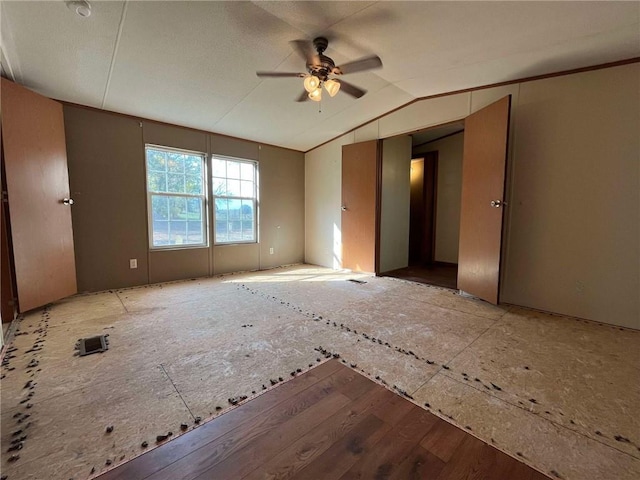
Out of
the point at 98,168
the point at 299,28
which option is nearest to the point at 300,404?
the point at 299,28

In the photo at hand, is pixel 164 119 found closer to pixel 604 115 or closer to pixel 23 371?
pixel 23 371

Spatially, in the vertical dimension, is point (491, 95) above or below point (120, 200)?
above

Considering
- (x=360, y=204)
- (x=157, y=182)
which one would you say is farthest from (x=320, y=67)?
(x=157, y=182)

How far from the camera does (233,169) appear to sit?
15.4 feet

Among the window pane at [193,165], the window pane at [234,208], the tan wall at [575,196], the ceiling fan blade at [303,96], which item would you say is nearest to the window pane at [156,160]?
the window pane at [193,165]

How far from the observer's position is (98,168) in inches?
136

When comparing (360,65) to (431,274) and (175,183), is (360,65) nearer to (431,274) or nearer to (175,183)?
(175,183)

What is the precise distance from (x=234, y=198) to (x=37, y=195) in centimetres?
242

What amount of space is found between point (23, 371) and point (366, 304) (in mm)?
2778

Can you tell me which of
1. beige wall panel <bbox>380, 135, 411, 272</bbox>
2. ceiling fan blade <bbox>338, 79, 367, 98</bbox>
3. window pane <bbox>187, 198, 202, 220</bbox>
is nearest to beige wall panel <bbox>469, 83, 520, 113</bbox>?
beige wall panel <bbox>380, 135, 411, 272</bbox>

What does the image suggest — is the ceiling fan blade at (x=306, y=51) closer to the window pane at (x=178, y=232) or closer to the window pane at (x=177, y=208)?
the window pane at (x=177, y=208)

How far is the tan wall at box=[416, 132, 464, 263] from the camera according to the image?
17.2 feet

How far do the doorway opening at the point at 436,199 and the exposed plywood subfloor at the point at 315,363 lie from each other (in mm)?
2557

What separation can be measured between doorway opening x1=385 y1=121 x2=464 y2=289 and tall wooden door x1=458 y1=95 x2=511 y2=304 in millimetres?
1765
